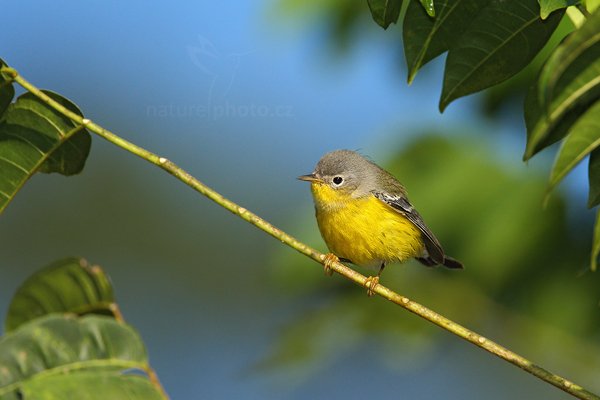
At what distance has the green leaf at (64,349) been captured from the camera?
188cm

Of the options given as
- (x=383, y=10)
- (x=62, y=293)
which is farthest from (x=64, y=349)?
(x=383, y=10)

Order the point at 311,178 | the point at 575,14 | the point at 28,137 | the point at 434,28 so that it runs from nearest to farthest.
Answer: the point at 575,14 < the point at 434,28 < the point at 28,137 < the point at 311,178

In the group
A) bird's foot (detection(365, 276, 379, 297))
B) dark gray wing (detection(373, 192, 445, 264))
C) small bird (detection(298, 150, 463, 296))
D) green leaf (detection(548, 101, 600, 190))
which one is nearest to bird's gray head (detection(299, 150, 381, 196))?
small bird (detection(298, 150, 463, 296))

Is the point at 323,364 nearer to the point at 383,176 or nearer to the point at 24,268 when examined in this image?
the point at 383,176

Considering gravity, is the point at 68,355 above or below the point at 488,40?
below

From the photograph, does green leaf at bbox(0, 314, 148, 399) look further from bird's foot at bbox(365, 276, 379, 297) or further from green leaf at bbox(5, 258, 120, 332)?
bird's foot at bbox(365, 276, 379, 297)

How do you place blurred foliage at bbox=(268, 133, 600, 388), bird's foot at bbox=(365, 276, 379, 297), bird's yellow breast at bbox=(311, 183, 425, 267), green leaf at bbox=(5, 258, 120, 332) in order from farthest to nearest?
1. bird's yellow breast at bbox=(311, 183, 425, 267)
2. blurred foliage at bbox=(268, 133, 600, 388)
3. bird's foot at bbox=(365, 276, 379, 297)
4. green leaf at bbox=(5, 258, 120, 332)

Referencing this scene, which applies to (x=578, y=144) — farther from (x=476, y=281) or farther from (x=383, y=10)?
(x=476, y=281)

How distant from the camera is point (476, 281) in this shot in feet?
12.9

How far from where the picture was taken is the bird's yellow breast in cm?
444

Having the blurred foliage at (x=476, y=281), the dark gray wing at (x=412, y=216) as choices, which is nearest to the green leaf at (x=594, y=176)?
the blurred foliage at (x=476, y=281)

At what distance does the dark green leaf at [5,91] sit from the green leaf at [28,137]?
17mm

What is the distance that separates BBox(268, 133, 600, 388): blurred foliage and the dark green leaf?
1.72 m

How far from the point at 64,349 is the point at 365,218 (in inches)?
109
